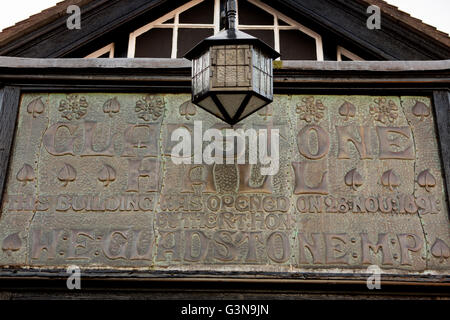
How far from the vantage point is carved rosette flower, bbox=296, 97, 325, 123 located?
5637 mm

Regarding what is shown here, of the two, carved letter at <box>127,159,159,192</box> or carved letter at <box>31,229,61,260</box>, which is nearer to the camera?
carved letter at <box>31,229,61,260</box>

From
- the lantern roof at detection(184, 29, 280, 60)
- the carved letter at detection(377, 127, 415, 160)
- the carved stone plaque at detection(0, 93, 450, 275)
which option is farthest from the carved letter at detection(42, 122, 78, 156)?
the carved letter at detection(377, 127, 415, 160)

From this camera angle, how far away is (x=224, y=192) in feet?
17.5

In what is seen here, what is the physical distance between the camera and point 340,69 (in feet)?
18.5

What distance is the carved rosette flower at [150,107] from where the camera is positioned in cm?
564

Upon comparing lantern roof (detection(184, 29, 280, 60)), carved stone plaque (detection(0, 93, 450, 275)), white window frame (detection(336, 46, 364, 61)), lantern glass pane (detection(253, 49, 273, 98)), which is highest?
white window frame (detection(336, 46, 364, 61))

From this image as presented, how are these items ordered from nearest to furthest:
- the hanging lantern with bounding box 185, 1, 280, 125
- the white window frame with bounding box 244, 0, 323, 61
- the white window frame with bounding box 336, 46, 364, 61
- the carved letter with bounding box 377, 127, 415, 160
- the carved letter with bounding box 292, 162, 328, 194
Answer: the hanging lantern with bounding box 185, 1, 280, 125
the carved letter with bounding box 292, 162, 328, 194
the carved letter with bounding box 377, 127, 415, 160
the white window frame with bounding box 336, 46, 364, 61
the white window frame with bounding box 244, 0, 323, 61

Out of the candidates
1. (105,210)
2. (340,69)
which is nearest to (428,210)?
(340,69)

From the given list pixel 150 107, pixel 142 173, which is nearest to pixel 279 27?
pixel 150 107

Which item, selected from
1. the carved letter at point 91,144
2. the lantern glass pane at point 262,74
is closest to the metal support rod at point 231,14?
the lantern glass pane at point 262,74

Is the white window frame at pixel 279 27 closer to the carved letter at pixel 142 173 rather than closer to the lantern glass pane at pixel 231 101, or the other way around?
the lantern glass pane at pixel 231 101

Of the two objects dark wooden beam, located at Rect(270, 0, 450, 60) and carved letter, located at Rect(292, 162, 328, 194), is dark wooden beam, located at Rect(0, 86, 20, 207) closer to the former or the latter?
carved letter, located at Rect(292, 162, 328, 194)

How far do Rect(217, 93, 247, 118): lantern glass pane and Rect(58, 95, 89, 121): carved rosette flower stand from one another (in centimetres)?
140

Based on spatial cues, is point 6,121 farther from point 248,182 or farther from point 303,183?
point 303,183
